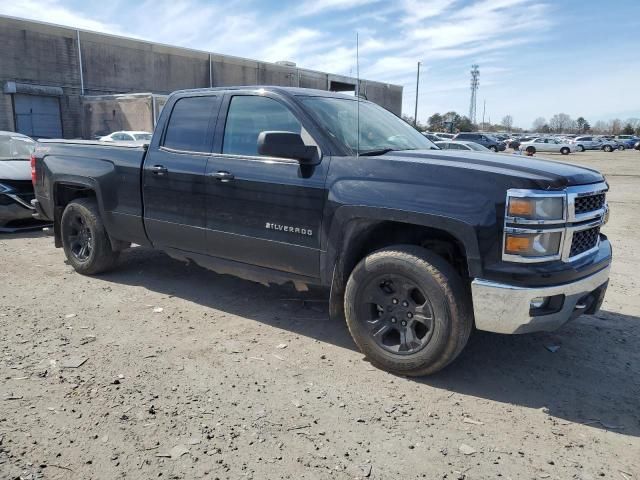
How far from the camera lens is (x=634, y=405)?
129 inches

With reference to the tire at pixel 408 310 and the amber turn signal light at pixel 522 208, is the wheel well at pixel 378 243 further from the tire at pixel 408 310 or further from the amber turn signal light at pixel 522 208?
the amber turn signal light at pixel 522 208

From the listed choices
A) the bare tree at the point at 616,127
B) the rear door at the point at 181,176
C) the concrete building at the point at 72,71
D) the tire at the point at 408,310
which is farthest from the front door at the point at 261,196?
the bare tree at the point at 616,127

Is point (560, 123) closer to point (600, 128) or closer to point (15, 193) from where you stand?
point (600, 128)

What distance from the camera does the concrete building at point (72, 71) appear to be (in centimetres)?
2792

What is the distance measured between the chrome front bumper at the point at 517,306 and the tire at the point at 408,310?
5.9 inches

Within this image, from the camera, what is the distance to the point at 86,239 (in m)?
5.79

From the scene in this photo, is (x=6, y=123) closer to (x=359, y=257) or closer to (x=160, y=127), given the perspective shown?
(x=160, y=127)

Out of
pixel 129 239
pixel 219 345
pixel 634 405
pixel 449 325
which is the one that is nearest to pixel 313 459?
pixel 449 325

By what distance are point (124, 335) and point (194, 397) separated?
1.29 metres

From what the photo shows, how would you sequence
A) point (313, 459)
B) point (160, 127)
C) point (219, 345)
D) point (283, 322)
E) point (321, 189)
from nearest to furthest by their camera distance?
point (313, 459)
point (321, 189)
point (219, 345)
point (283, 322)
point (160, 127)

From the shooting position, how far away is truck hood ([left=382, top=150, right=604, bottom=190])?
317 centimetres

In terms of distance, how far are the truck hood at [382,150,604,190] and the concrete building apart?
68.9 ft

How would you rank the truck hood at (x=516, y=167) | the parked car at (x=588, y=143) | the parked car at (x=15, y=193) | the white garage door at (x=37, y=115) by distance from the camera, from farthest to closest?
the parked car at (x=588, y=143), the white garage door at (x=37, y=115), the parked car at (x=15, y=193), the truck hood at (x=516, y=167)

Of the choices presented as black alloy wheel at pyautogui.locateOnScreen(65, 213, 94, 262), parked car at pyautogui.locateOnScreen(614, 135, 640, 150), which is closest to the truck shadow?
black alloy wheel at pyautogui.locateOnScreen(65, 213, 94, 262)
